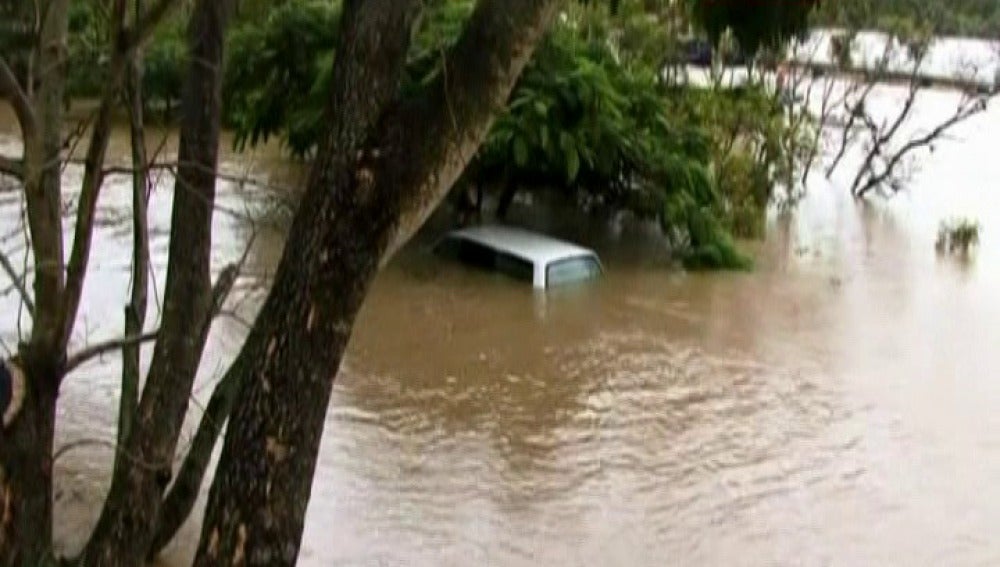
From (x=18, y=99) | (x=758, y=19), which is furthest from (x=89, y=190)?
(x=758, y=19)

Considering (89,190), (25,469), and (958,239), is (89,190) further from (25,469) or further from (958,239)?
(958,239)

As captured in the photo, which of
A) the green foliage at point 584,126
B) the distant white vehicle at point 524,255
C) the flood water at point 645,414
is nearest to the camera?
the flood water at point 645,414

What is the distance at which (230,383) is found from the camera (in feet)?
21.9

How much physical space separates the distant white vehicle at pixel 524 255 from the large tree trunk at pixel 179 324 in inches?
358

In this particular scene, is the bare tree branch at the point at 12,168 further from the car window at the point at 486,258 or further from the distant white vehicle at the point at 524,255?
the car window at the point at 486,258

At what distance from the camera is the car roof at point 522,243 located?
15883 mm

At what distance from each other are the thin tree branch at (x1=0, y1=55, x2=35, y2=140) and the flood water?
3355 mm

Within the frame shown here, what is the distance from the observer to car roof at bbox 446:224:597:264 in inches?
625

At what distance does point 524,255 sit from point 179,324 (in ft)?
31.3

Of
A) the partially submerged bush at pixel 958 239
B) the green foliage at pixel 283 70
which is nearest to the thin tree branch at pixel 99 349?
the green foliage at pixel 283 70

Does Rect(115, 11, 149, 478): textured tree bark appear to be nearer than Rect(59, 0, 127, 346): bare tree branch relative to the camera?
No

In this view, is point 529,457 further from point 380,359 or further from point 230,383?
point 230,383

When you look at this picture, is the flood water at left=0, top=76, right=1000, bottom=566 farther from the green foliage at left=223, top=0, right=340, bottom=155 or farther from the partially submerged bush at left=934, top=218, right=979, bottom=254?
the green foliage at left=223, top=0, right=340, bottom=155

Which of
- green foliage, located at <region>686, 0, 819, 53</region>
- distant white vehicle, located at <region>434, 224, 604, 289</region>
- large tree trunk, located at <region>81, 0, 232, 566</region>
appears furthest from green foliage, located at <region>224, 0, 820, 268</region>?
green foliage, located at <region>686, 0, 819, 53</region>
